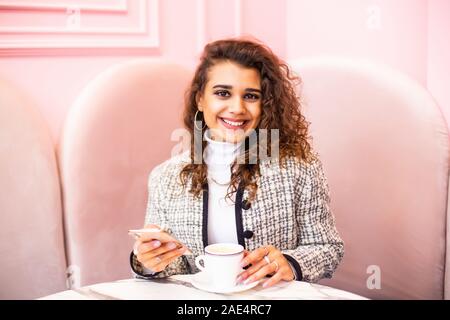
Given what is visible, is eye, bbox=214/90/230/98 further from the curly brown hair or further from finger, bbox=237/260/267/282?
finger, bbox=237/260/267/282

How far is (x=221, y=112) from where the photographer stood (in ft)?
3.42

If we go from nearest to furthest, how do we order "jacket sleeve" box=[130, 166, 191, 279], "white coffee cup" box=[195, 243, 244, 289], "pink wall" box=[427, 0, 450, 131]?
"white coffee cup" box=[195, 243, 244, 289]
"jacket sleeve" box=[130, 166, 191, 279]
"pink wall" box=[427, 0, 450, 131]

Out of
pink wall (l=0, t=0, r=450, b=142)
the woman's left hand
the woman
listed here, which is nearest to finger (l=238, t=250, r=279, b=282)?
the woman's left hand

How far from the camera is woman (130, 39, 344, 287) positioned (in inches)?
40.5

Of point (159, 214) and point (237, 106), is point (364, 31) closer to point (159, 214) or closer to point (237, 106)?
point (237, 106)

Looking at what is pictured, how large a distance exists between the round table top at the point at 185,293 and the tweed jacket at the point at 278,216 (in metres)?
0.18

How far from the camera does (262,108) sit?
Answer: 3.60ft

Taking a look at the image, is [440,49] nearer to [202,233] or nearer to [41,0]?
[202,233]

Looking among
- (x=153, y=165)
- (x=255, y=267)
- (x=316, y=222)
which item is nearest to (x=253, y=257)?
(x=255, y=267)

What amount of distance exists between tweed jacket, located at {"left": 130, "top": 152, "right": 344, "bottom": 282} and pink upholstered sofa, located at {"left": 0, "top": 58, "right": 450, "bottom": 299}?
25 centimetres

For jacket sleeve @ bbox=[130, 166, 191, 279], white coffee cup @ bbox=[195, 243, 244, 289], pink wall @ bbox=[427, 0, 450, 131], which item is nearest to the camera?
white coffee cup @ bbox=[195, 243, 244, 289]

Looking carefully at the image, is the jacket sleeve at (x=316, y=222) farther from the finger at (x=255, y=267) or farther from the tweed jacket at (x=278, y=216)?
the finger at (x=255, y=267)

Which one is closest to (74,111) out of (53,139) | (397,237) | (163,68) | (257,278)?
(53,139)

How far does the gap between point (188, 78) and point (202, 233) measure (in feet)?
1.62
